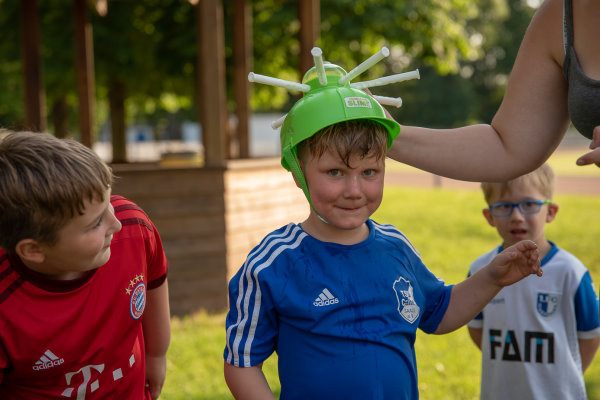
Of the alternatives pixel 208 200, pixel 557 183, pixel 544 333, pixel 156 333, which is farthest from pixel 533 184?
pixel 557 183

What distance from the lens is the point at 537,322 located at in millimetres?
2846

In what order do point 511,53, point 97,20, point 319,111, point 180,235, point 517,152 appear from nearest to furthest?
point 319,111
point 517,152
point 180,235
point 97,20
point 511,53

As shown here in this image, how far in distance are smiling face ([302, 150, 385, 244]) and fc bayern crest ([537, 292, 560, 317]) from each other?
129 centimetres

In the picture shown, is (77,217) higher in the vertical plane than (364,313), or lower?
higher

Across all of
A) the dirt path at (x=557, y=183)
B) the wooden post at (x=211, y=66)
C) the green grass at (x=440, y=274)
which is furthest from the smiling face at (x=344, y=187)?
the dirt path at (x=557, y=183)

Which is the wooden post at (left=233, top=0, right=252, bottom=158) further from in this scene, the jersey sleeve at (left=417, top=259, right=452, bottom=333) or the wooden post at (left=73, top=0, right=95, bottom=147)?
the jersey sleeve at (left=417, top=259, right=452, bottom=333)

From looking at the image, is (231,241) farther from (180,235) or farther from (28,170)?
(28,170)

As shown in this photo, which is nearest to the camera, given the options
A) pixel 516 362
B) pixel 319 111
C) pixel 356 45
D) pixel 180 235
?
pixel 319 111

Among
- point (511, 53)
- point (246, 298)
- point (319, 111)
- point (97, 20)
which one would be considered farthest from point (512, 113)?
point (511, 53)

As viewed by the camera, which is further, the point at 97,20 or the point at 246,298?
the point at 97,20

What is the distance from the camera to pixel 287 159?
1.97 metres

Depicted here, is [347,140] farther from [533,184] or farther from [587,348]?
[587,348]

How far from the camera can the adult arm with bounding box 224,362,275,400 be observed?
192 cm

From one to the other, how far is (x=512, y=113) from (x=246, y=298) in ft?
3.66
